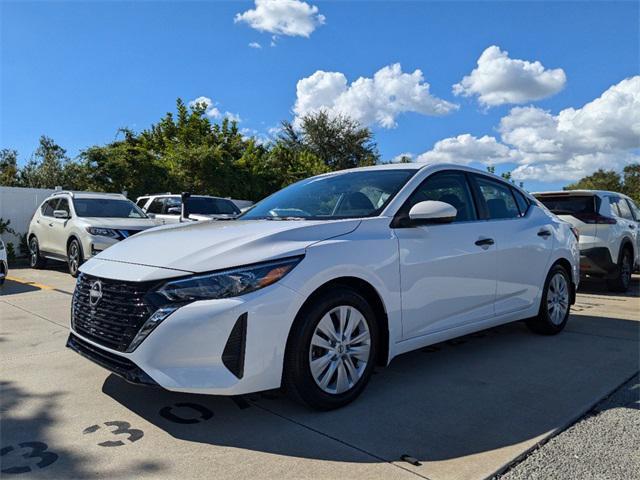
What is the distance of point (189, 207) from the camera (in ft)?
39.9

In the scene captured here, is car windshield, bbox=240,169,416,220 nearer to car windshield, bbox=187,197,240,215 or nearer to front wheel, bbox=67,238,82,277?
front wheel, bbox=67,238,82,277

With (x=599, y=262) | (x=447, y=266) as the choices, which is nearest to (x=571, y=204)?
(x=599, y=262)

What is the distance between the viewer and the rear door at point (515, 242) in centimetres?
459

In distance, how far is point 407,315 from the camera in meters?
3.65

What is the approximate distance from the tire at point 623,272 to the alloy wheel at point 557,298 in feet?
13.0

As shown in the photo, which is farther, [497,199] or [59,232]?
[59,232]

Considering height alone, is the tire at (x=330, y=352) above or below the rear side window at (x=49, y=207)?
below

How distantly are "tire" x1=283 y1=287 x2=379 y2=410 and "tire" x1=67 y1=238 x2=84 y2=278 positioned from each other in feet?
24.3

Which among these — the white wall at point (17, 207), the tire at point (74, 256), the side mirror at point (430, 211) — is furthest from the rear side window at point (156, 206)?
the side mirror at point (430, 211)

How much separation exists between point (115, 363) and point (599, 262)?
25.8 ft

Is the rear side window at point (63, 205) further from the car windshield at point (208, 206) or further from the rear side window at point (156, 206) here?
the rear side window at point (156, 206)

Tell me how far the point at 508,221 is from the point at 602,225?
4592mm

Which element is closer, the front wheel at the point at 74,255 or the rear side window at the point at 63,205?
the front wheel at the point at 74,255

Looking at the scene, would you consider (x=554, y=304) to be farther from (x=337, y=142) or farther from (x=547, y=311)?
(x=337, y=142)
